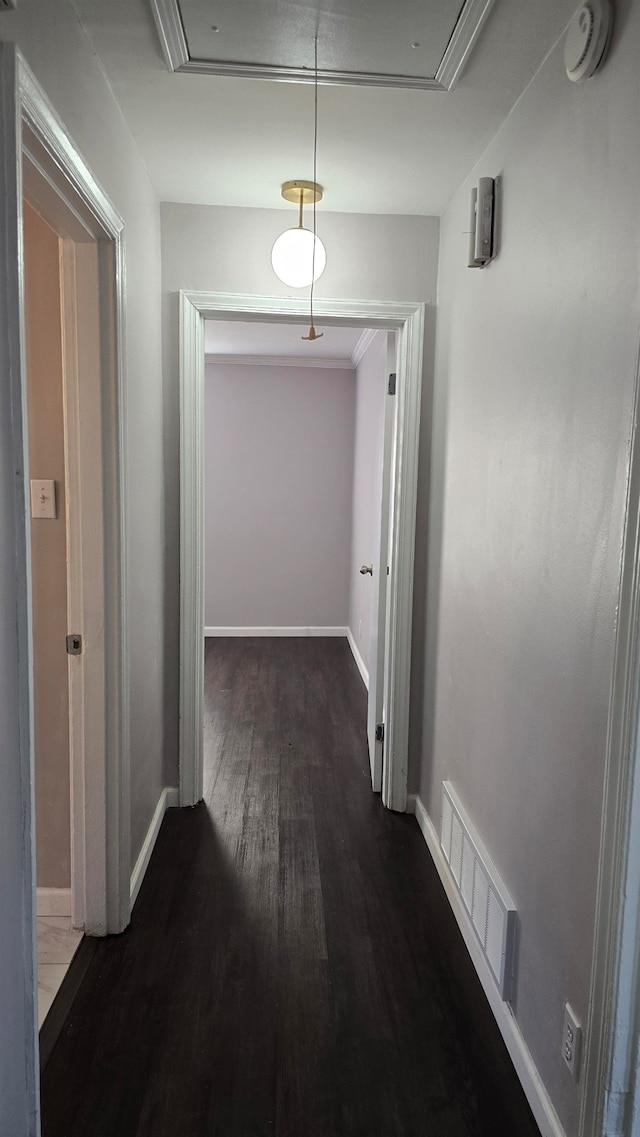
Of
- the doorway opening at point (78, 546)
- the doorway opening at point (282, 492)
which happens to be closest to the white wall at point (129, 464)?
the doorway opening at point (78, 546)

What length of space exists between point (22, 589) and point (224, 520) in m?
4.89

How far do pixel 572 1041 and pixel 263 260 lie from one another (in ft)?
8.47

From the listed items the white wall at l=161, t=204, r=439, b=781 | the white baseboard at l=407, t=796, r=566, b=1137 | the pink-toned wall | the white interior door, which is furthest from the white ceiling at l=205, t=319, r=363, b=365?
the white baseboard at l=407, t=796, r=566, b=1137

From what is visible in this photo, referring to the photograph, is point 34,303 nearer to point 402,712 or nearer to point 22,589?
point 22,589

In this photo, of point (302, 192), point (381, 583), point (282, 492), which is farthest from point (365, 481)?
point (302, 192)

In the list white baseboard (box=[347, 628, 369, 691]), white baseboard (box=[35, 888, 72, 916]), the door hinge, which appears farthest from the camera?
white baseboard (box=[347, 628, 369, 691])

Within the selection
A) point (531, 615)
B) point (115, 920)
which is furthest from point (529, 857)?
point (115, 920)

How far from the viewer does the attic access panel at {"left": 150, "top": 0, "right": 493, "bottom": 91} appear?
5.00 feet

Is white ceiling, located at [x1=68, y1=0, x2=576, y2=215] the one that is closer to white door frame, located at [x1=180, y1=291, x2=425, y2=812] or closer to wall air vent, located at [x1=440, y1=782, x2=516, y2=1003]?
white door frame, located at [x1=180, y1=291, x2=425, y2=812]

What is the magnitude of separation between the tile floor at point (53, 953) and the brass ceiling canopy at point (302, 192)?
251 centimetres

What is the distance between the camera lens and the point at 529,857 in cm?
169

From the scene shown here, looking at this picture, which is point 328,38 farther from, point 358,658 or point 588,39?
point 358,658

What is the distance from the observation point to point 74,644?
2.05m

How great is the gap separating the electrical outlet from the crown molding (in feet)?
16.9
